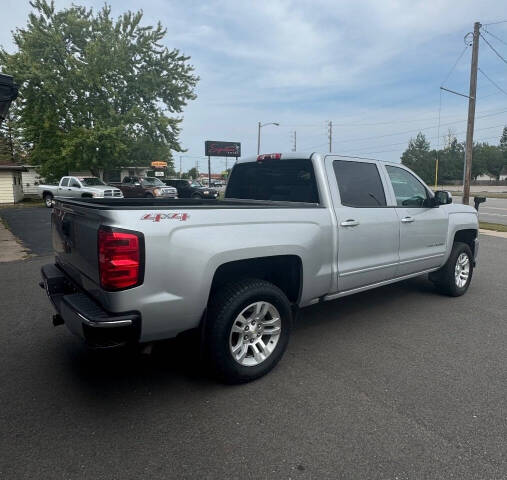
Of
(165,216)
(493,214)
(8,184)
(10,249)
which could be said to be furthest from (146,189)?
(165,216)

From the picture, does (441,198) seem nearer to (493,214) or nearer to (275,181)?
(275,181)

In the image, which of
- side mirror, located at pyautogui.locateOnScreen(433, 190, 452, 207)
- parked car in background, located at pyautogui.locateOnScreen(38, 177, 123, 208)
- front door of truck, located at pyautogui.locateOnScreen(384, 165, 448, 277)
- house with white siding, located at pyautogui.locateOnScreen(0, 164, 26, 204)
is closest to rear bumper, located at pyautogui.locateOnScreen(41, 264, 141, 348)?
front door of truck, located at pyautogui.locateOnScreen(384, 165, 448, 277)

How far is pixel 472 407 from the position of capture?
2811mm

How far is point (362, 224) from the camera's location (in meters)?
3.95

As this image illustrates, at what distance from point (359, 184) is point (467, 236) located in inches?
105

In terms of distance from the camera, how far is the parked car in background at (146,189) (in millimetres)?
25038

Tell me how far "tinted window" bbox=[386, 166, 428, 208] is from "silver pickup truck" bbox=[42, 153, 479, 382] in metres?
0.02

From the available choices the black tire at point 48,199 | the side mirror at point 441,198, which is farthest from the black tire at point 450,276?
the black tire at point 48,199

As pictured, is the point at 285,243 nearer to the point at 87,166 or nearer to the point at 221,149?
the point at 87,166

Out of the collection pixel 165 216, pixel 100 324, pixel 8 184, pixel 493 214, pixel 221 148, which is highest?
pixel 221 148

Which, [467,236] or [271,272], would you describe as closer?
[271,272]

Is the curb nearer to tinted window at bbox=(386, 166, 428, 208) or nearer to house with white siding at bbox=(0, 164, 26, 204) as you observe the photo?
tinted window at bbox=(386, 166, 428, 208)

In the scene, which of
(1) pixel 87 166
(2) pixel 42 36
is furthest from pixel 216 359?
(2) pixel 42 36

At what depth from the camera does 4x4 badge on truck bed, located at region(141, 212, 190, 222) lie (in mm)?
2508
